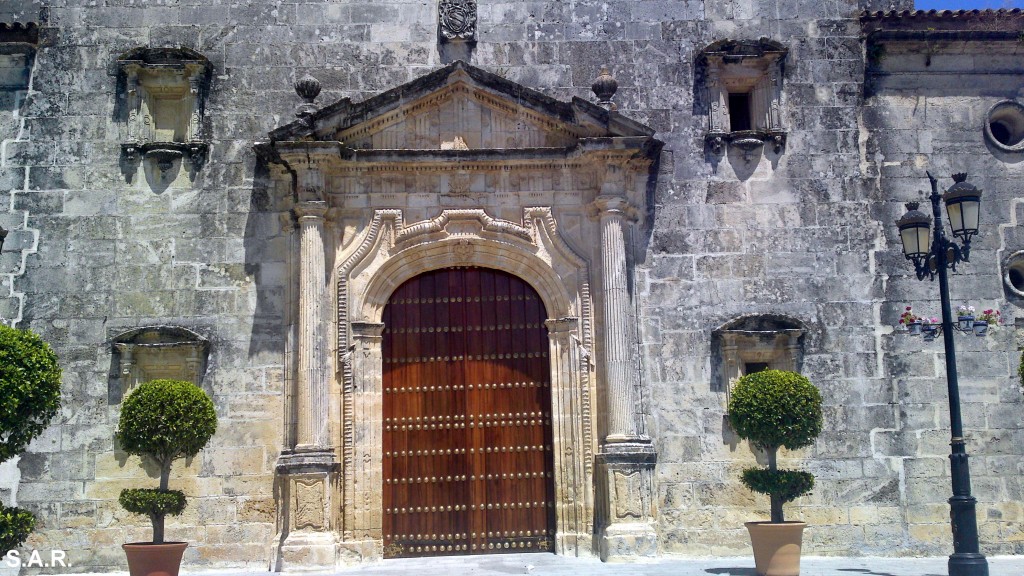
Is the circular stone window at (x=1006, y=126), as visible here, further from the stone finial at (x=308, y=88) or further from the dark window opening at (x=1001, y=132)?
the stone finial at (x=308, y=88)

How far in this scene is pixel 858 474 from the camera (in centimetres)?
1298

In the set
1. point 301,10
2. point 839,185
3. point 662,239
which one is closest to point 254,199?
point 301,10

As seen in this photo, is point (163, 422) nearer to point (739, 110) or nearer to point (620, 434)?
point (620, 434)

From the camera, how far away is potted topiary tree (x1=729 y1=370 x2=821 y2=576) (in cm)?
1099

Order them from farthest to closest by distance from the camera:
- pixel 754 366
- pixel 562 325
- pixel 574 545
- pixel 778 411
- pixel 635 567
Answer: pixel 754 366 → pixel 562 325 → pixel 574 545 → pixel 635 567 → pixel 778 411

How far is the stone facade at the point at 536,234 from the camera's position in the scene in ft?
41.5

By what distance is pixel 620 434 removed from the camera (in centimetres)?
1244

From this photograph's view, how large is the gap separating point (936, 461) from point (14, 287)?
1144 centimetres

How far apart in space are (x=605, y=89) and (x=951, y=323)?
4.91m

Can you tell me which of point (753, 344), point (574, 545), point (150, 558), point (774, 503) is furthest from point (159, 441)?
point (753, 344)

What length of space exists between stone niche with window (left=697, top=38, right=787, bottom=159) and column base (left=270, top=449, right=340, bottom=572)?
6280 millimetres

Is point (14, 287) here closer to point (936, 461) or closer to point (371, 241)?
point (371, 241)

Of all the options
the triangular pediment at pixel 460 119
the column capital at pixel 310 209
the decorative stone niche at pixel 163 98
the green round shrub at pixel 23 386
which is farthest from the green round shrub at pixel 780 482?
the decorative stone niche at pixel 163 98

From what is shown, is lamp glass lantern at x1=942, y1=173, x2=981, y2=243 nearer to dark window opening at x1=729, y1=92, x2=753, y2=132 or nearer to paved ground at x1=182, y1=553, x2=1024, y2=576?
paved ground at x1=182, y1=553, x2=1024, y2=576
